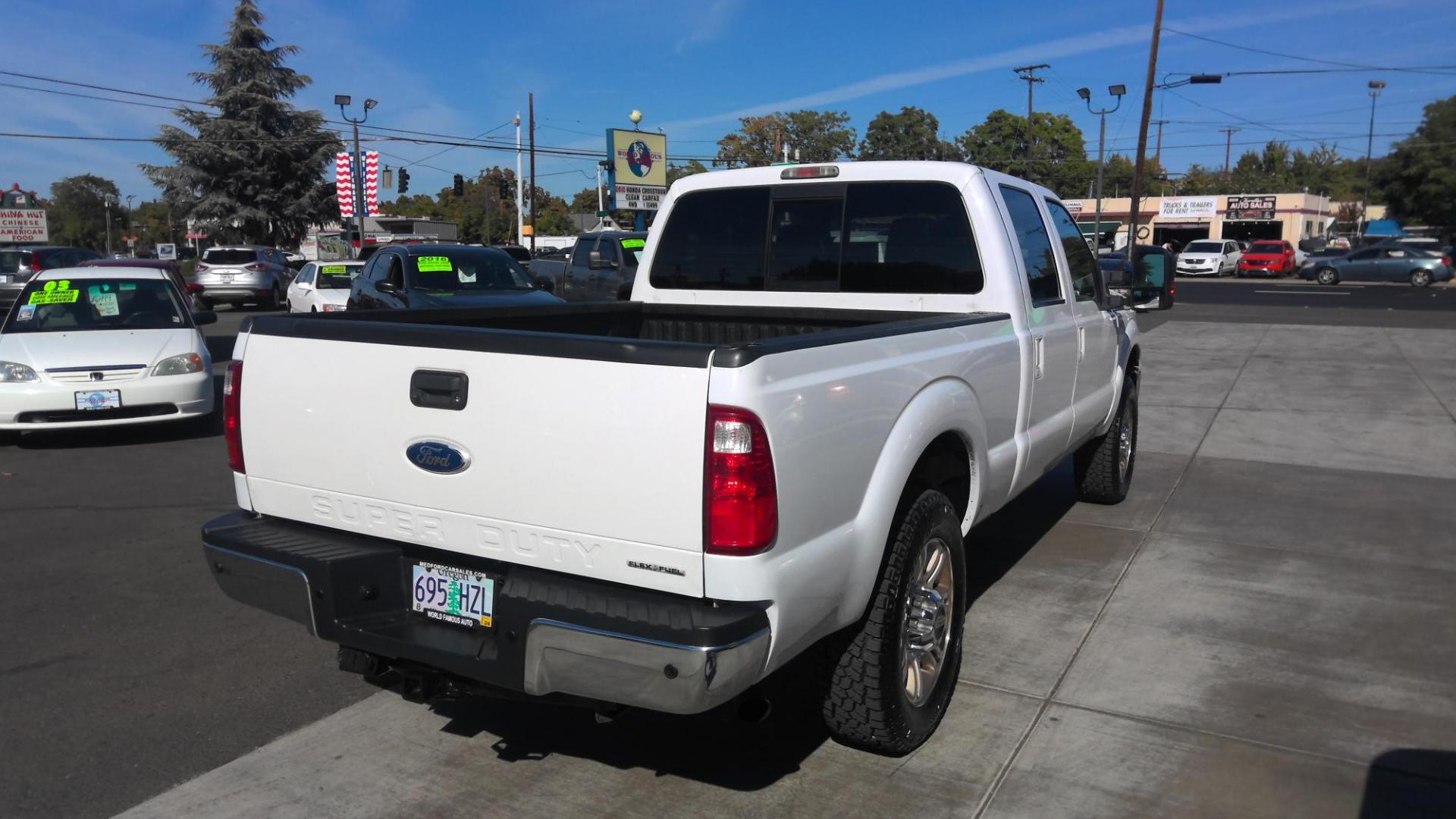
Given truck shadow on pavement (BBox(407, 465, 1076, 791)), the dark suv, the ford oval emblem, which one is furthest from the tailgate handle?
the dark suv

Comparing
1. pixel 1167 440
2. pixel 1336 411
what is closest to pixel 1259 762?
pixel 1167 440

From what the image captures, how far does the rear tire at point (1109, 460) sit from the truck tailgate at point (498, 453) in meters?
4.61

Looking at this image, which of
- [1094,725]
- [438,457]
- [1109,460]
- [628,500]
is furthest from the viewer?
[1109,460]

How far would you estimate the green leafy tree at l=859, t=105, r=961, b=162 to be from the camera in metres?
64.7

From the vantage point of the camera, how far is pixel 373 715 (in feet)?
13.4

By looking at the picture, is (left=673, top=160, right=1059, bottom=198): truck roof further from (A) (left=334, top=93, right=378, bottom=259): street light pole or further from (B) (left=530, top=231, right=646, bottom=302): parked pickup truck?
(A) (left=334, top=93, right=378, bottom=259): street light pole

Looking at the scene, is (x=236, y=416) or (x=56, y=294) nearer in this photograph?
(x=236, y=416)

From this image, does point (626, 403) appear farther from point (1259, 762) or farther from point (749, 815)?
point (1259, 762)

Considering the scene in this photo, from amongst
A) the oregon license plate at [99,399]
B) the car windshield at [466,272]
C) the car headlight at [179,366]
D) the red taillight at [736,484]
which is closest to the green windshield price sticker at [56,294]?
the car headlight at [179,366]

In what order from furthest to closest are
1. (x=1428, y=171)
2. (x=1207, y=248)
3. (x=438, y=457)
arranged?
(x=1428, y=171)
(x=1207, y=248)
(x=438, y=457)

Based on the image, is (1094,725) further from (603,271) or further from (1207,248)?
(1207,248)

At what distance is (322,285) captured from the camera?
1888 centimetres

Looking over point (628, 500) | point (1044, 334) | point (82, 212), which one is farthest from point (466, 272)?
point (82, 212)

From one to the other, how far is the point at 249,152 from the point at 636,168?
2045 cm
